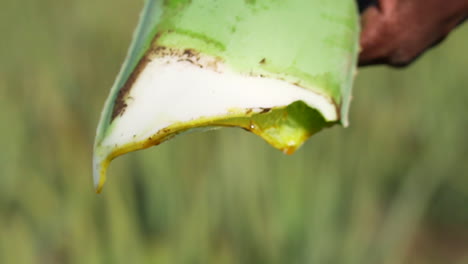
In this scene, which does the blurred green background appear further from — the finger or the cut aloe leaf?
the cut aloe leaf

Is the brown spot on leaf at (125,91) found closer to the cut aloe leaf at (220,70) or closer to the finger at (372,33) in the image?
the cut aloe leaf at (220,70)

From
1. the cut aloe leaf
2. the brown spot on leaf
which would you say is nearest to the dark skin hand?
the cut aloe leaf

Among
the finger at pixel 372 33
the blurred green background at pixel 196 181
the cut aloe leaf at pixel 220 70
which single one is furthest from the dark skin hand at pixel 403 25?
the blurred green background at pixel 196 181

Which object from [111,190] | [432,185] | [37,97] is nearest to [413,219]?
[432,185]

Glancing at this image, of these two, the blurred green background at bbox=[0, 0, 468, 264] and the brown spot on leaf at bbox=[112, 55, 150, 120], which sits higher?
the brown spot on leaf at bbox=[112, 55, 150, 120]

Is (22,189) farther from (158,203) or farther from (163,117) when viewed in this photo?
(163,117)

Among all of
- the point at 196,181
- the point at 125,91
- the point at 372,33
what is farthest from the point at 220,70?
the point at 196,181
